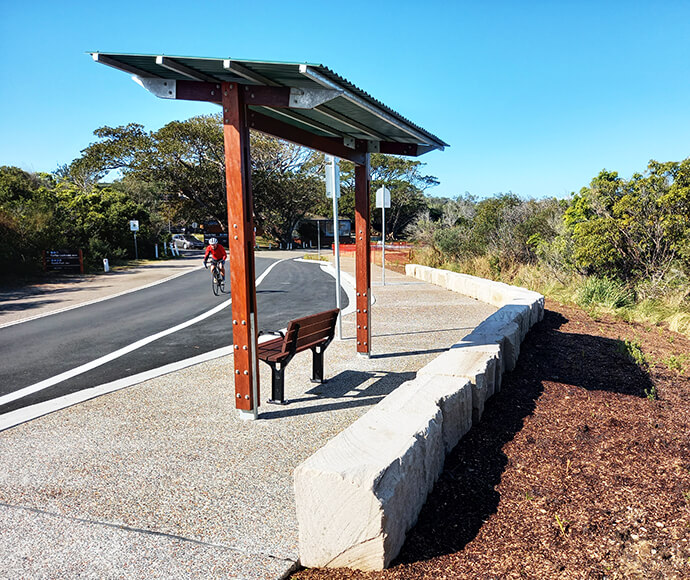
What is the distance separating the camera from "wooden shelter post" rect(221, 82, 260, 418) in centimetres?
422

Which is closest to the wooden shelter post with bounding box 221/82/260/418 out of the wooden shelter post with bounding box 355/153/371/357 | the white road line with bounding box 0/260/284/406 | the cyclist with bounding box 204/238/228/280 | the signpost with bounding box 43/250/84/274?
the wooden shelter post with bounding box 355/153/371/357

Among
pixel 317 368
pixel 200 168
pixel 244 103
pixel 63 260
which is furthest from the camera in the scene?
pixel 200 168

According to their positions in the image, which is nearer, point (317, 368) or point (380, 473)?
point (380, 473)

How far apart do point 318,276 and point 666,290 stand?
1307cm

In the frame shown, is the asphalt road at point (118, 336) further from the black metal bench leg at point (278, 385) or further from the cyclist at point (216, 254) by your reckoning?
the black metal bench leg at point (278, 385)

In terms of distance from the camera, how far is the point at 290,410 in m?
4.88

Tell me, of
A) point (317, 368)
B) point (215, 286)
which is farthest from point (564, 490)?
point (215, 286)

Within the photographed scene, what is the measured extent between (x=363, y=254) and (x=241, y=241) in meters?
2.54

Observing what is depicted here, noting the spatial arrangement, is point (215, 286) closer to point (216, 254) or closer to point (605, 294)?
point (216, 254)

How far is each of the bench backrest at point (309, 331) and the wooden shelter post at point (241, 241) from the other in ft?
1.38

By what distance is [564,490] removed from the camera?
9.96 ft

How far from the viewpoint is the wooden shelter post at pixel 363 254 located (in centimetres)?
645

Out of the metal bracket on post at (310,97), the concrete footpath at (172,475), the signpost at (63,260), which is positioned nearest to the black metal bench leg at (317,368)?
the concrete footpath at (172,475)

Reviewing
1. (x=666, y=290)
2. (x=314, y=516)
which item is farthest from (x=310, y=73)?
(x=666, y=290)
